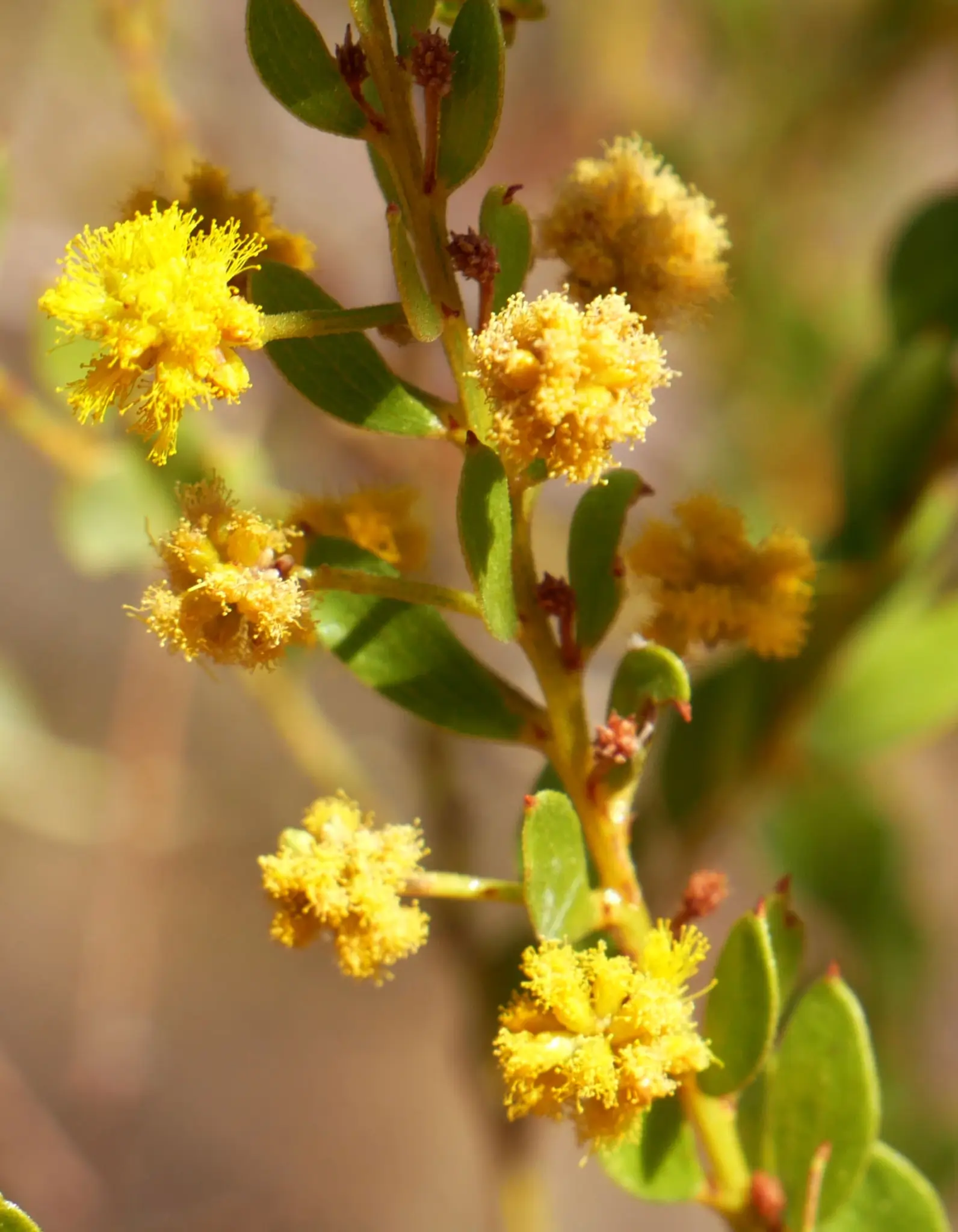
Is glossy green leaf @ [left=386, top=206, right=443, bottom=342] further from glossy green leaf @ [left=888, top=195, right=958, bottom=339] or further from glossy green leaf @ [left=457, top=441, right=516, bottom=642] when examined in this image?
glossy green leaf @ [left=888, top=195, right=958, bottom=339]

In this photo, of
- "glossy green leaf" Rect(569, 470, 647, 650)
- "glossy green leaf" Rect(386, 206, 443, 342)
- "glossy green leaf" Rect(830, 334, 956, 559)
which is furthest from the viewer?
"glossy green leaf" Rect(830, 334, 956, 559)

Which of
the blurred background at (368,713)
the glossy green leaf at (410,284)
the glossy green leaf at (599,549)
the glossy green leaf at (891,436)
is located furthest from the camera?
the blurred background at (368,713)

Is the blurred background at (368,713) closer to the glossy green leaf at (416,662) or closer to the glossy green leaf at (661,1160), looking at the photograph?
the glossy green leaf at (416,662)

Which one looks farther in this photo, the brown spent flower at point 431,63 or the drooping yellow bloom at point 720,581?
the drooping yellow bloom at point 720,581

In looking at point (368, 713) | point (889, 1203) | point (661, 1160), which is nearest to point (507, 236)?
point (661, 1160)

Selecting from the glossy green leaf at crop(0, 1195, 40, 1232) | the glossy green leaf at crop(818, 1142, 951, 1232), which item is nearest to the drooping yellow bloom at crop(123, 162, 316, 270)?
the glossy green leaf at crop(0, 1195, 40, 1232)

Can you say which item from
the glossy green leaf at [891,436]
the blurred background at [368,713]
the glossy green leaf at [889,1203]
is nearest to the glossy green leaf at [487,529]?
the blurred background at [368,713]
